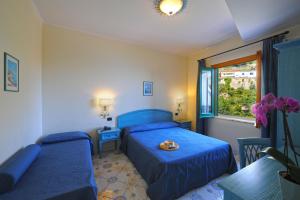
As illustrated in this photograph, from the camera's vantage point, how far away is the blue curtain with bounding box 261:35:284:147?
243cm

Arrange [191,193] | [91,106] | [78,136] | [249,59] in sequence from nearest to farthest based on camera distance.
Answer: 1. [191,193]
2. [78,136]
3. [249,59]
4. [91,106]

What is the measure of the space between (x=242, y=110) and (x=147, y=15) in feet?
9.84

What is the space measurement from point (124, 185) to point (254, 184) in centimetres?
181

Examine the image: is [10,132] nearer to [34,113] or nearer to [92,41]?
[34,113]

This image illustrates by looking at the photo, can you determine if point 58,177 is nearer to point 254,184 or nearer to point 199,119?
point 254,184

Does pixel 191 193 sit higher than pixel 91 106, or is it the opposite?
pixel 91 106

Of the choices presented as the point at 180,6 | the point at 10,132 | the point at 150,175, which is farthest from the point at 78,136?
the point at 180,6

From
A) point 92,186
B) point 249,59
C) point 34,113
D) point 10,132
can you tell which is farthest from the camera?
point 249,59

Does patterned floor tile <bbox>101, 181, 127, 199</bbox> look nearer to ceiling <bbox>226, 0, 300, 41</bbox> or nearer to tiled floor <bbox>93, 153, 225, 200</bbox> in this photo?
tiled floor <bbox>93, 153, 225, 200</bbox>

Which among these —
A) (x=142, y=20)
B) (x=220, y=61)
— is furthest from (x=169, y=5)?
(x=220, y=61)

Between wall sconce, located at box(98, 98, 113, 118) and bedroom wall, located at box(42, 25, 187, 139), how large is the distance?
13cm

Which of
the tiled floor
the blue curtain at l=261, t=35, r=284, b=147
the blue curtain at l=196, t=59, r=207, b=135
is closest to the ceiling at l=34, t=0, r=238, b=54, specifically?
the blue curtain at l=196, t=59, r=207, b=135

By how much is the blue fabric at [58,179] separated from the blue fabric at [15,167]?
2.4 inches

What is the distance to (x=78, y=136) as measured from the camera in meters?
2.67
